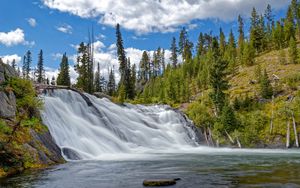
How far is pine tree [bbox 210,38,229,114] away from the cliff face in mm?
39565

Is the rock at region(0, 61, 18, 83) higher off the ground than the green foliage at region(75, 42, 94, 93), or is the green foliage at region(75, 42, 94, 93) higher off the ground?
the green foliage at region(75, 42, 94, 93)

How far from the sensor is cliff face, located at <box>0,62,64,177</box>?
18.4 metres

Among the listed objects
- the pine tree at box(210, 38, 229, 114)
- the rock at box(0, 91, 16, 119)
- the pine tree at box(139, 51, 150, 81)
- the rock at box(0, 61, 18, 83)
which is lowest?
the rock at box(0, 91, 16, 119)

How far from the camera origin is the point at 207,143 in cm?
5275

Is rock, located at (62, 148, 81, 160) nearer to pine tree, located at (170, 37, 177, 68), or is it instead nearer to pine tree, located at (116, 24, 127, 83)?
pine tree, located at (116, 24, 127, 83)

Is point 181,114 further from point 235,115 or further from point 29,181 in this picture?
point 29,181

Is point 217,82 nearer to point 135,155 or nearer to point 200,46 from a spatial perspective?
point 135,155

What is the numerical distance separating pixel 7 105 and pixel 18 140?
399 centimetres

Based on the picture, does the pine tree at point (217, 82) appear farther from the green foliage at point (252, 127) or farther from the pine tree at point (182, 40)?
the pine tree at point (182, 40)

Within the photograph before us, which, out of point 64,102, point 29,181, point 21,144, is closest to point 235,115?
point 64,102

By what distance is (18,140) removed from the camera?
2072 cm

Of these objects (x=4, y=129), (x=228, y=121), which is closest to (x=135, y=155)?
(x=4, y=129)

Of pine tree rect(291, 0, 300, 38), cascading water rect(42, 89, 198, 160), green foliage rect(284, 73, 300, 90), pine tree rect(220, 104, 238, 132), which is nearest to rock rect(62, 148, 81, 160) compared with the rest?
cascading water rect(42, 89, 198, 160)

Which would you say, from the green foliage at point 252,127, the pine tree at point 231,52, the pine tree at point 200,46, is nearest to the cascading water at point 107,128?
the green foliage at point 252,127
